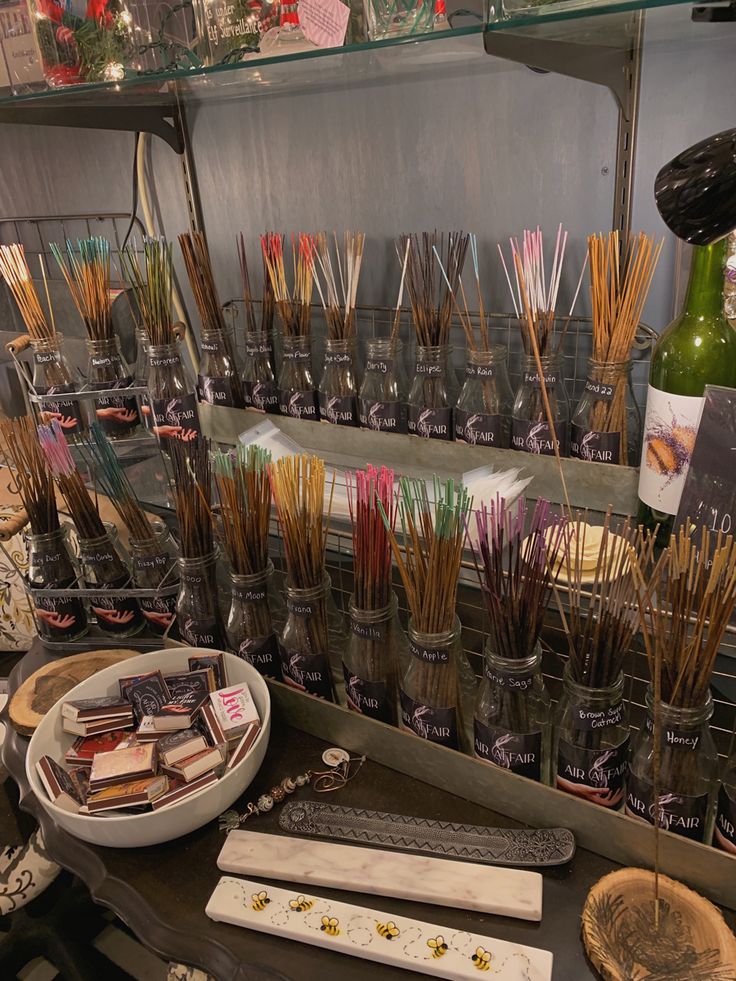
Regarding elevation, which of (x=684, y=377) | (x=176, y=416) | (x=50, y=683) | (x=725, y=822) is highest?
(x=684, y=377)

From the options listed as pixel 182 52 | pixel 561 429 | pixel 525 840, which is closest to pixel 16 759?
pixel 525 840

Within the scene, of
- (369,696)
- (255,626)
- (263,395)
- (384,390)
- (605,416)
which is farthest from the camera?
(263,395)

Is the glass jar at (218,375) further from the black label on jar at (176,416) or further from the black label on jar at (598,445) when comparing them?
the black label on jar at (598,445)

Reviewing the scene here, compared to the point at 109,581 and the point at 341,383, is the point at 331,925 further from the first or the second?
the point at 341,383

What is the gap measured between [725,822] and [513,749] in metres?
0.21

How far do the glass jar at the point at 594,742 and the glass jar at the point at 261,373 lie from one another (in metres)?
0.85

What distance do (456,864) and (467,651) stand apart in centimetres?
34

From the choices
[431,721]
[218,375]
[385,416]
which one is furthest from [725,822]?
[218,375]

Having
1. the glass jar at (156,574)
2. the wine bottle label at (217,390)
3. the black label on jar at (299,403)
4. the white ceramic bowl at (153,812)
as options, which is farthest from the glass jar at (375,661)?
the wine bottle label at (217,390)

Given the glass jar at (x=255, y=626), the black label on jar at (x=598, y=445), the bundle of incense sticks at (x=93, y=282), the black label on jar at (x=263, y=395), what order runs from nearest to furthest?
the glass jar at (x=255, y=626) < the black label on jar at (x=598, y=445) < the bundle of incense sticks at (x=93, y=282) < the black label on jar at (x=263, y=395)

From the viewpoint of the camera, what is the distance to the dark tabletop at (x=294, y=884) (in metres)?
0.69

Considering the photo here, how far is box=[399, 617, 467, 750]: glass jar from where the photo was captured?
32.7 inches

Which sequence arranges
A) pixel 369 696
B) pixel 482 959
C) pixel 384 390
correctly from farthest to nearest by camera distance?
1. pixel 384 390
2. pixel 369 696
3. pixel 482 959

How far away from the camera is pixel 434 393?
4.10ft
